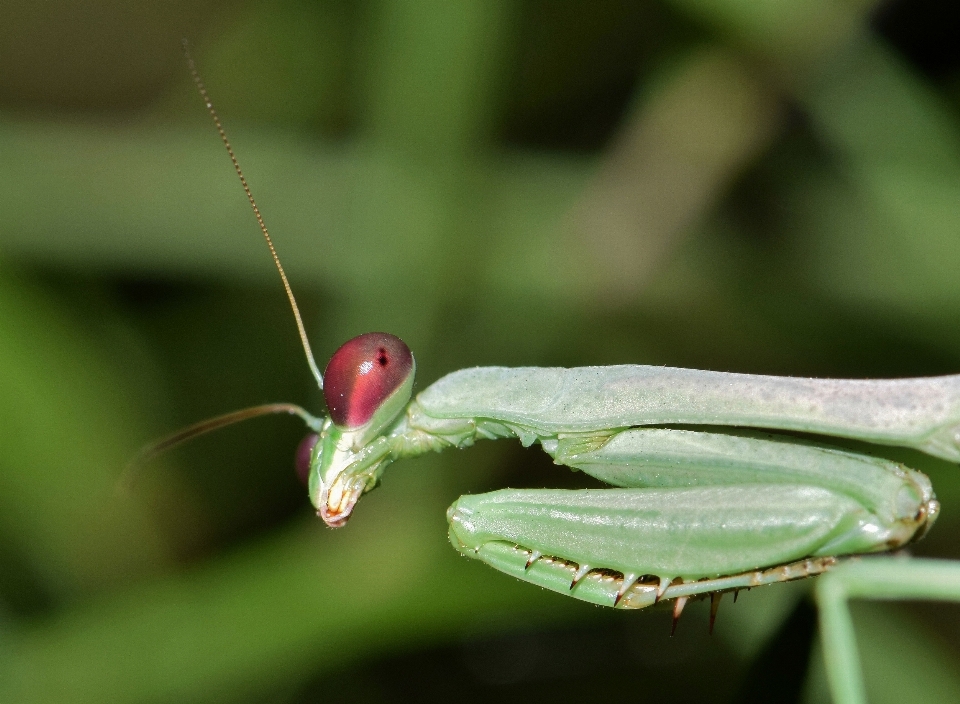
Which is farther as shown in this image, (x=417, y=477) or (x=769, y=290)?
(x=769, y=290)

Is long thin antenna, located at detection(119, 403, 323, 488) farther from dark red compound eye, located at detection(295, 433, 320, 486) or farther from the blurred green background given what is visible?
the blurred green background

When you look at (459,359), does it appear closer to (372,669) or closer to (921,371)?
(372,669)

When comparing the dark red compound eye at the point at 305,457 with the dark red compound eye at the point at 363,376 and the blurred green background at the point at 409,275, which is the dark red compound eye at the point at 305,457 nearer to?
the dark red compound eye at the point at 363,376

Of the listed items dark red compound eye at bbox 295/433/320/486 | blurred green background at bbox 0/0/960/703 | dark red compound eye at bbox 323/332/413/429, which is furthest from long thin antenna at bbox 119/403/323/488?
blurred green background at bbox 0/0/960/703

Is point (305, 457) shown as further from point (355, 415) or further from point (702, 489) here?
point (702, 489)

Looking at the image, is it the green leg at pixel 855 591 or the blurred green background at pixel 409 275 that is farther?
the blurred green background at pixel 409 275

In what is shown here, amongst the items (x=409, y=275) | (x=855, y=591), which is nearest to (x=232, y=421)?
(x=409, y=275)

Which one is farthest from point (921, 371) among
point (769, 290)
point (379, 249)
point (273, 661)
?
point (273, 661)

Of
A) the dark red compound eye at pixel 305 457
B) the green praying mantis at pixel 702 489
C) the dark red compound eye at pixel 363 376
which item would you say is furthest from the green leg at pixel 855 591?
the dark red compound eye at pixel 305 457
